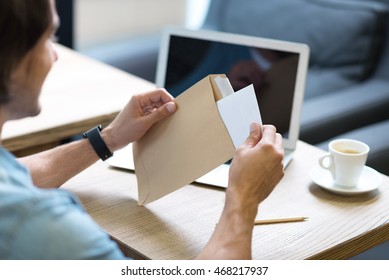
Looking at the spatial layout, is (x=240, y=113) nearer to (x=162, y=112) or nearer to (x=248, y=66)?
(x=162, y=112)

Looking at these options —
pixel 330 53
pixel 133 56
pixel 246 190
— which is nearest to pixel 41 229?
pixel 246 190

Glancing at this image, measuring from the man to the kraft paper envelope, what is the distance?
10cm

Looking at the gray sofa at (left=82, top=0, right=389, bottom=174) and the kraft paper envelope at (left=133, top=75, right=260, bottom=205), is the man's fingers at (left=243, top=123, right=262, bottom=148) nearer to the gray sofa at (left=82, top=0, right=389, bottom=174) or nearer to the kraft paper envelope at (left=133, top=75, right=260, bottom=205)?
the kraft paper envelope at (left=133, top=75, right=260, bottom=205)

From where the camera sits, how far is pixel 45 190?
104 cm

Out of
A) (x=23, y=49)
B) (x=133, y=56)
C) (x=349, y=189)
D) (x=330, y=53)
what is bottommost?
(x=133, y=56)

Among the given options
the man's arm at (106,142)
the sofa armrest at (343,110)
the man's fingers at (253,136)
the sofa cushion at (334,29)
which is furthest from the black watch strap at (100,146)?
the sofa cushion at (334,29)

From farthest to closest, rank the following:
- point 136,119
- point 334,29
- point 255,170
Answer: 1. point 334,29
2. point 136,119
3. point 255,170

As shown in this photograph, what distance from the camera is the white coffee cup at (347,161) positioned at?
1.39 m

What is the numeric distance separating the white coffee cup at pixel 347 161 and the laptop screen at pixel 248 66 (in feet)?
0.51

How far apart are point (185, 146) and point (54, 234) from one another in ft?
1.65
